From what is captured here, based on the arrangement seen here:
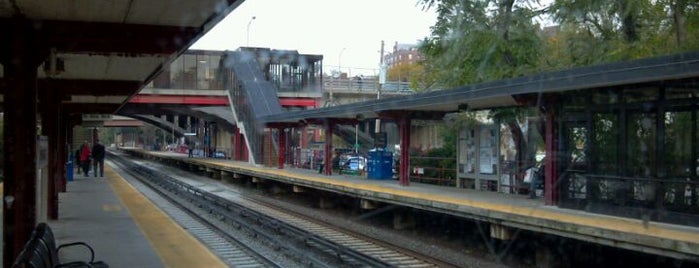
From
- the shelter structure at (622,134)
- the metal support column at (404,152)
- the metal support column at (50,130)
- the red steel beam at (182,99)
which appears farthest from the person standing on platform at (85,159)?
the shelter structure at (622,134)

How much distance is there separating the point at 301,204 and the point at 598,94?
43.1ft

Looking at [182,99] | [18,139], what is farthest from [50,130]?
[182,99]

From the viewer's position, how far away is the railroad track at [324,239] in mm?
11312

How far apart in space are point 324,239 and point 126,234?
143 inches

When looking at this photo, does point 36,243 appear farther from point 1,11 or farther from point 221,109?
point 221,109

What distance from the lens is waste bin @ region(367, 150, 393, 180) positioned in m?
22.7

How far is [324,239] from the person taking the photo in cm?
1283

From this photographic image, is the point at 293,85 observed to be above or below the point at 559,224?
above

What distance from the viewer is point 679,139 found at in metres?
10.7

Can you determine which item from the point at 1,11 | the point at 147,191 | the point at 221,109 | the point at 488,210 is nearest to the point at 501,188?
the point at 488,210

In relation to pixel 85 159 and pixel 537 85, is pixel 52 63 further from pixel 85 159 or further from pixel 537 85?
pixel 85 159

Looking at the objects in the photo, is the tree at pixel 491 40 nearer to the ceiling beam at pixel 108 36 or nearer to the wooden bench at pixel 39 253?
the ceiling beam at pixel 108 36

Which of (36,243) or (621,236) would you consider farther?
(621,236)

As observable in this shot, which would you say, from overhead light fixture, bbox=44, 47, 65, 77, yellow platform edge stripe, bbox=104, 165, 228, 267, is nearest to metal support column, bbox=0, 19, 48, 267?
overhead light fixture, bbox=44, 47, 65, 77
